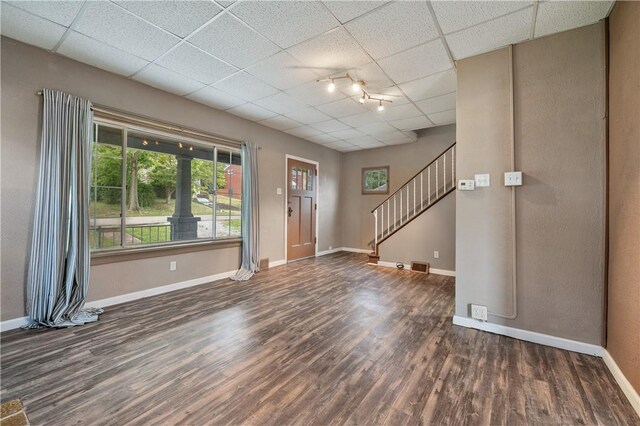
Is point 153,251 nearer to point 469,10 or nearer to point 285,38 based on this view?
point 285,38

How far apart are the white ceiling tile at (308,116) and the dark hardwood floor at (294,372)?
2.98 meters

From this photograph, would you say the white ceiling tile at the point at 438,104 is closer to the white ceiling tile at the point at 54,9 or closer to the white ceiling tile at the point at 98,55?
the white ceiling tile at the point at 98,55

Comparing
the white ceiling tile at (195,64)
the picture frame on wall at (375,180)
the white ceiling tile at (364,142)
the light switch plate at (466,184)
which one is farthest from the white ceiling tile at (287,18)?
the picture frame on wall at (375,180)

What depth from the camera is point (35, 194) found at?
2.62 metres

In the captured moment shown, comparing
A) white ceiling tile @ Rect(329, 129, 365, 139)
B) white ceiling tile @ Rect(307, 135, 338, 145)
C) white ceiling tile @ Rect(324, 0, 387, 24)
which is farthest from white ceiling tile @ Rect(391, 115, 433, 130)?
white ceiling tile @ Rect(324, 0, 387, 24)

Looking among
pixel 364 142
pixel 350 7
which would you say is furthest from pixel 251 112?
pixel 364 142

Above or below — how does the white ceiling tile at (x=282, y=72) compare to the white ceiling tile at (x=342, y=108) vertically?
below

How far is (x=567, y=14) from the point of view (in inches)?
82.0

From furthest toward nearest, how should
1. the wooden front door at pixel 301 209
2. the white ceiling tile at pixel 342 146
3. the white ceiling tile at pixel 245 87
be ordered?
1. the white ceiling tile at pixel 342 146
2. the wooden front door at pixel 301 209
3. the white ceiling tile at pixel 245 87

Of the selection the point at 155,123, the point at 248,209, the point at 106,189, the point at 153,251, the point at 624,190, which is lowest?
the point at 153,251

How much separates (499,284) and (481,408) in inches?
51.5

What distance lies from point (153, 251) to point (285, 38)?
9.94 ft

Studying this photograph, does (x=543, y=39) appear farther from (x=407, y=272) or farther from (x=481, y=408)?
(x=407, y=272)

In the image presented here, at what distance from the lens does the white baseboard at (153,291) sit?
3.06 m
